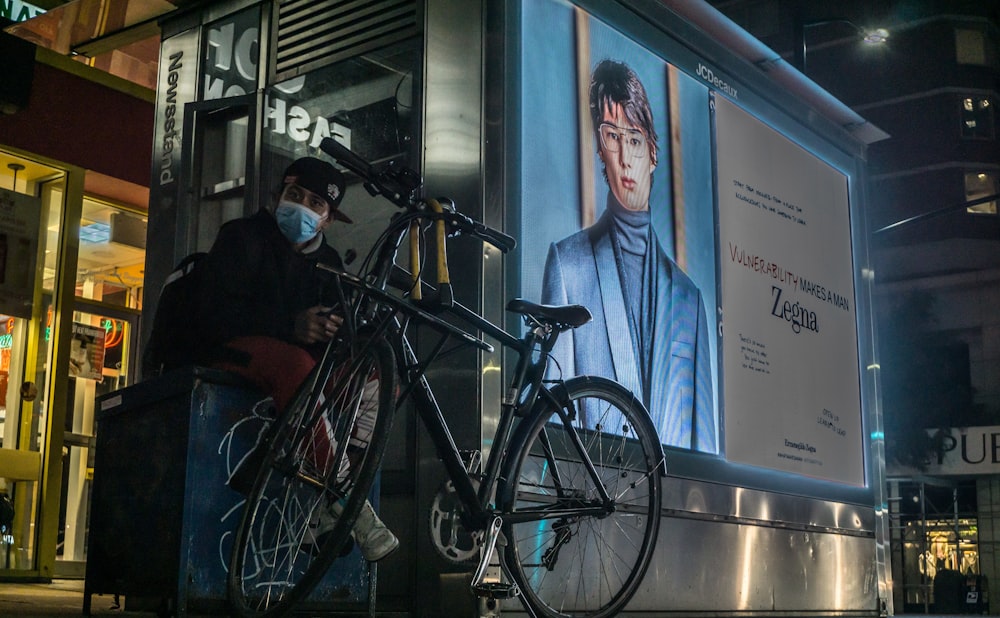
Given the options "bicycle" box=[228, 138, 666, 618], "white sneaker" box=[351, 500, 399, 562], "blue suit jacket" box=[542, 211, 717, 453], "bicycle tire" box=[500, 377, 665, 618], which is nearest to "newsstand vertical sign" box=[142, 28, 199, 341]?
"bicycle" box=[228, 138, 666, 618]

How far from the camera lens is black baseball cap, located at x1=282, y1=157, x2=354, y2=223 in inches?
212

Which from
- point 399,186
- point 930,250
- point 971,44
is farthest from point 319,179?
point 971,44

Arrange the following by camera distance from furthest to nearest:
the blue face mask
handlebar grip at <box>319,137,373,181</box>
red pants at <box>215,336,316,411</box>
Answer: the blue face mask
red pants at <box>215,336,316,411</box>
handlebar grip at <box>319,137,373,181</box>

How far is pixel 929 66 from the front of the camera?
3494cm

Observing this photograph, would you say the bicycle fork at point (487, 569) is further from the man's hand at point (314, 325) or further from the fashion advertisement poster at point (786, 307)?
the fashion advertisement poster at point (786, 307)

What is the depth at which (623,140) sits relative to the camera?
623 centimetres

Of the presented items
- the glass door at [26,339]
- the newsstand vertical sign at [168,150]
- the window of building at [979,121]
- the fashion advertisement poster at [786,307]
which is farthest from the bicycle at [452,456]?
the window of building at [979,121]

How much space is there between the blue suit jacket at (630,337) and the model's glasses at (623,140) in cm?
40

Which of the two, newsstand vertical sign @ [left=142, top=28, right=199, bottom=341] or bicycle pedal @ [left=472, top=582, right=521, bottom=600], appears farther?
newsstand vertical sign @ [left=142, top=28, right=199, bottom=341]

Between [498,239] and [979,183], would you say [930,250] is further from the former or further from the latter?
[498,239]

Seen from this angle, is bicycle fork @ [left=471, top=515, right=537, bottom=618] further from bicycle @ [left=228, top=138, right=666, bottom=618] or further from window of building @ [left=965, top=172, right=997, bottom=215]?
window of building @ [left=965, top=172, right=997, bottom=215]

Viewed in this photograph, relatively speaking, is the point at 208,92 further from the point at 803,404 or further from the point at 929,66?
the point at 929,66

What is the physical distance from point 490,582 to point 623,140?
2.75 m

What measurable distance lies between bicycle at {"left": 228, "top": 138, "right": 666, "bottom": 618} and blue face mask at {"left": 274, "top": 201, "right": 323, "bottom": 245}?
2.75 feet
